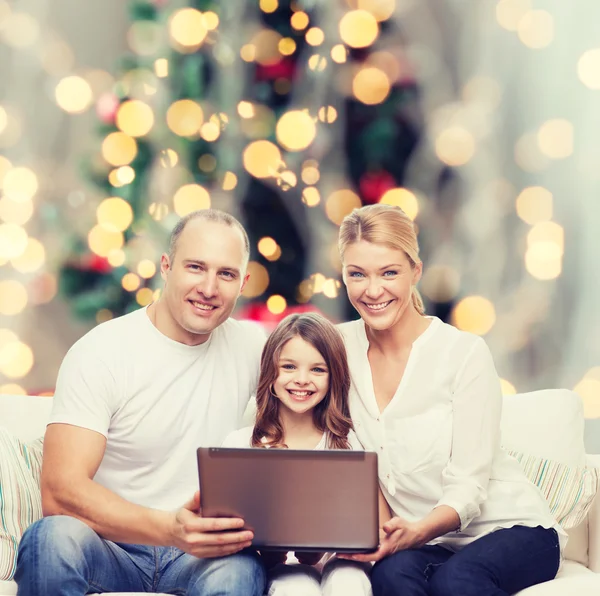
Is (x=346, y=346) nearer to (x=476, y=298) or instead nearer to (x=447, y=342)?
(x=447, y=342)

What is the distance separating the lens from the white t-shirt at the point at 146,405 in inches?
69.8

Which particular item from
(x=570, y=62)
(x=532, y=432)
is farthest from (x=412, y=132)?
(x=532, y=432)

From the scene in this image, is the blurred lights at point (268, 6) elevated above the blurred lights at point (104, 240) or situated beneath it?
elevated above

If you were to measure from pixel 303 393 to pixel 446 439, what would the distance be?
1.07ft

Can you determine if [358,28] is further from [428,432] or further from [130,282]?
[428,432]

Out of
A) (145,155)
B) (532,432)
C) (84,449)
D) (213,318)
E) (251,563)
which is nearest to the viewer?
(251,563)

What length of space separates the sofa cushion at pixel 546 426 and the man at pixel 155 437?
2.25 feet

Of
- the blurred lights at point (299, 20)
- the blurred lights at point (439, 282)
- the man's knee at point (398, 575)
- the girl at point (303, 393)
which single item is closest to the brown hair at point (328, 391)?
the girl at point (303, 393)

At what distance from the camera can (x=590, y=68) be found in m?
2.93

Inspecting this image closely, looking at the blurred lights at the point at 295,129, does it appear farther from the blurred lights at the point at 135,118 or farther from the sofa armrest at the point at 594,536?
the sofa armrest at the point at 594,536

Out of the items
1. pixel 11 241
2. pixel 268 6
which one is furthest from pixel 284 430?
pixel 268 6

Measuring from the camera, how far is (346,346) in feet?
6.36

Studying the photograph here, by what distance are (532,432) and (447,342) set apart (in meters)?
0.46

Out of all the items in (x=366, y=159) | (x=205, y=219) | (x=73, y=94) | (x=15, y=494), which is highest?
(x=73, y=94)
